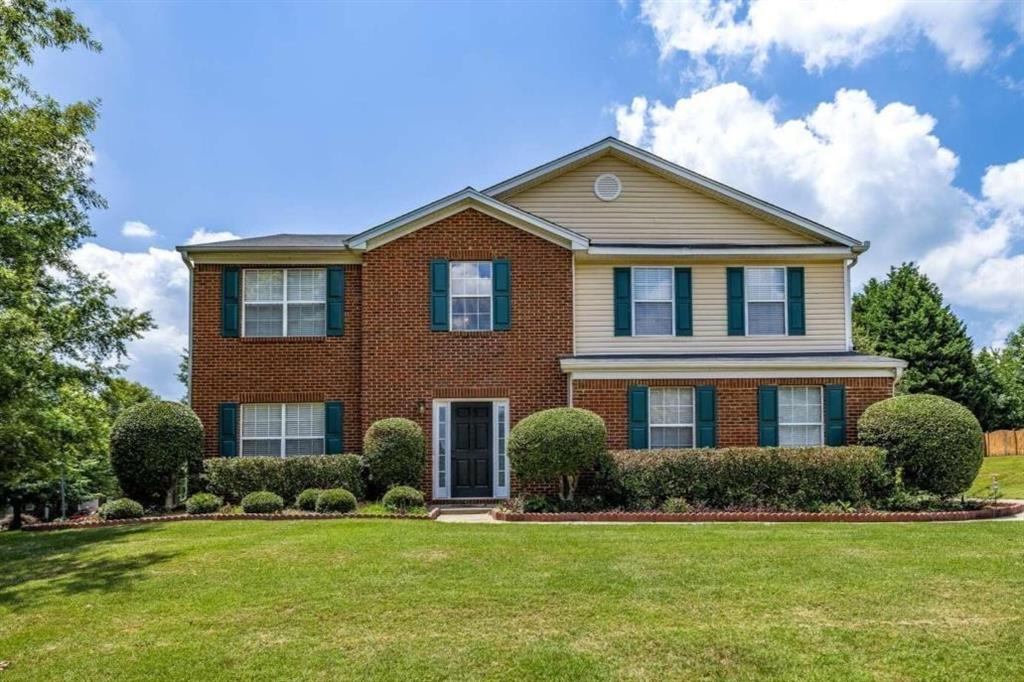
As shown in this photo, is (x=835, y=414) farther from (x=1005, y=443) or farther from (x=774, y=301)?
(x=1005, y=443)

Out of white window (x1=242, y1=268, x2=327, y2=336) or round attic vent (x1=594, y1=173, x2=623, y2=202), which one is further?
round attic vent (x1=594, y1=173, x2=623, y2=202)

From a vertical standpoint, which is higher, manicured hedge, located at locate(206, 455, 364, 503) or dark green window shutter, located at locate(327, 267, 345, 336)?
dark green window shutter, located at locate(327, 267, 345, 336)

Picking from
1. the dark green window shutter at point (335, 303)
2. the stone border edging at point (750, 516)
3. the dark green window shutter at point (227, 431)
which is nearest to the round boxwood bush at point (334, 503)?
the stone border edging at point (750, 516)

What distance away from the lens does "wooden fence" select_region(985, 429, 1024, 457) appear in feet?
100

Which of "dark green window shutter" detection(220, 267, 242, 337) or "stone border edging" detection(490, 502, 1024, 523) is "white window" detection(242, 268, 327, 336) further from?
"stone border edging" detection(490, 502, 1024, 523)

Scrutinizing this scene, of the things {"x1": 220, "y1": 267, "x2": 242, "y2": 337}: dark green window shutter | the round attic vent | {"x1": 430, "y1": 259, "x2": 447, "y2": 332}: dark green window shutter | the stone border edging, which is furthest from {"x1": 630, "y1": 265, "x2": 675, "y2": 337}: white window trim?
{"x1": 220, "y1": 267, "x2": 242, "y2": 337}: dark green window shutter

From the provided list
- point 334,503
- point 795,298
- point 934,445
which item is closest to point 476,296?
point 334,503

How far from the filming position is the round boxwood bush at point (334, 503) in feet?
42.5

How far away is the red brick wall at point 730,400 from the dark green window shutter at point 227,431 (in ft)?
23.2

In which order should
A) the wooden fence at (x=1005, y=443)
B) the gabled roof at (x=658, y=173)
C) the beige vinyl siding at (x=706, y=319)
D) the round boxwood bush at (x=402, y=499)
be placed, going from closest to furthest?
1. the round boxwood bush at (x=402, y=499)
2. the beige vinyl siding at (x=706, y=319)
3. the gabled roof at (x=658, y=173)
4. the wooden fence at (x=1005, y=443)

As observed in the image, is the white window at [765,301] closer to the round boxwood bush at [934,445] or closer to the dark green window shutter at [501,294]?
the round boxwood bush at [934,445]

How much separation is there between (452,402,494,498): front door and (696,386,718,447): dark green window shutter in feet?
14.0

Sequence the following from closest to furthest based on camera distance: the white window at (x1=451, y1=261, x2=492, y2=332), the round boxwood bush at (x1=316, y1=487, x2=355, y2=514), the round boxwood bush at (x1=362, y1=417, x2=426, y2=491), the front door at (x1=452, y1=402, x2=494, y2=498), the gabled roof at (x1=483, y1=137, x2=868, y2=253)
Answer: the round boxwood bush at (x1=316, y1=487, x2=355, y2=514)
the round boxwood bush at (x1=362, y1=417, x2=426, y2=491)
the front door at (x1=452, y1=402, x2=494, y2=498)
the white window at (x1=451, y1=261, x2=492, y2=332)
the gabled roof at (x1=483, y1=137, x2=868, y2=253)

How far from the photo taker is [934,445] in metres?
13.4
